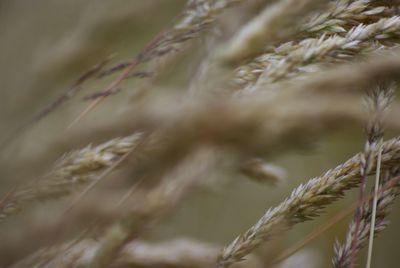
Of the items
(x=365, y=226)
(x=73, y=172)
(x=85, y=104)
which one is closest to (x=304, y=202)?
(x=365, y=226)

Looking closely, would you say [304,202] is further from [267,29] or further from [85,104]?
[85,104]

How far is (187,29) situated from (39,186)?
0.38m

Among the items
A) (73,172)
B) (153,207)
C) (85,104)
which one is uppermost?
(85,104)

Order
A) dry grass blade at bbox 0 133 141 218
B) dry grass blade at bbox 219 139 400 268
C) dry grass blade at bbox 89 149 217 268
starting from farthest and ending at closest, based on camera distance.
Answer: dry grass blade at bbox 219 139 400 268
dry grass blade at bbox 0 133 141 218
dry grass blade at bbox 89 149 217 268

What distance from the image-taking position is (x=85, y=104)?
0.84 m

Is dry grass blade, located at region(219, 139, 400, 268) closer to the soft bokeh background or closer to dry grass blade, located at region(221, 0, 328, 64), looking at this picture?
the soft bokeh background

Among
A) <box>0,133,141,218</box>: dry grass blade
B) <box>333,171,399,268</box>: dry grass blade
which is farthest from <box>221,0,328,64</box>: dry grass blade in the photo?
<box>333,171,399,268</box>: dry grass blade

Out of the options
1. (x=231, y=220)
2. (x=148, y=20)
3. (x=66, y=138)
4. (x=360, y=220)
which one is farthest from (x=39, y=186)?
(x=231, y=220)

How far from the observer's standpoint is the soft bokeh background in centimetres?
31

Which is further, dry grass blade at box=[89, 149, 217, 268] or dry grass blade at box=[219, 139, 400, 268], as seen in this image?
dry grass blade at box=[219, 139, 400, 268]

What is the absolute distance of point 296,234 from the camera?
1.40 metres

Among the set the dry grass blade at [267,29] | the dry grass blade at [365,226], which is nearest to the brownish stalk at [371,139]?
the dry grass blade at [365,226]

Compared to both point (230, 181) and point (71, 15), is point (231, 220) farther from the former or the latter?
point (230, 181)

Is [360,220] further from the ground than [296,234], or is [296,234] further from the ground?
[296,234]
